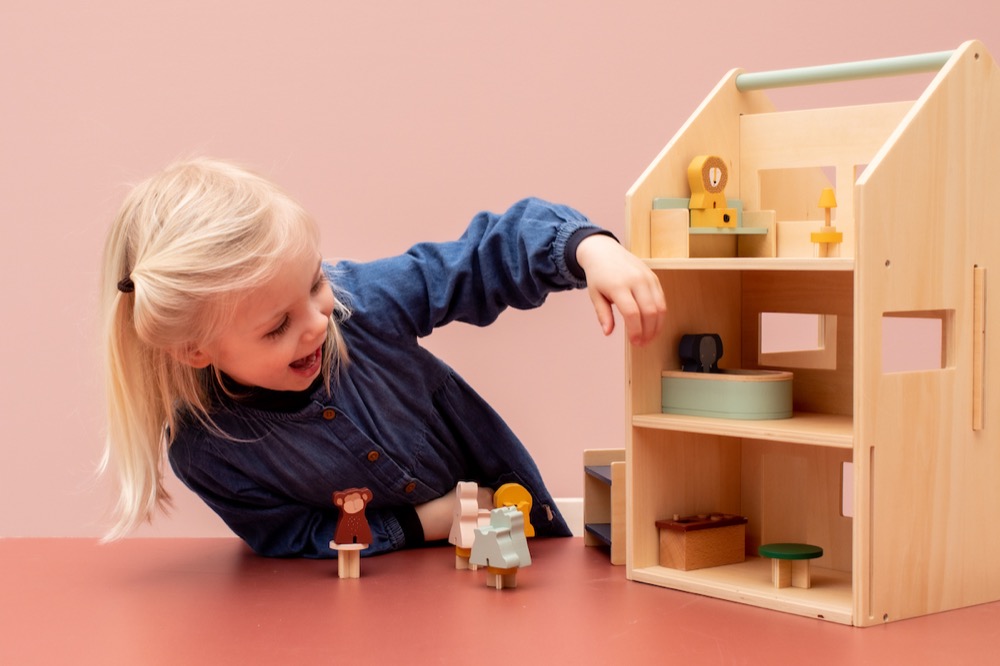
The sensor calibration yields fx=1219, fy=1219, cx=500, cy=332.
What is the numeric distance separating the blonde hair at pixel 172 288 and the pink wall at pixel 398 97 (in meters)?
0.79

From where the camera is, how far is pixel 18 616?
1.06m

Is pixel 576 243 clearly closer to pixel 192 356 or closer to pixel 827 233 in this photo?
pixel 827 233

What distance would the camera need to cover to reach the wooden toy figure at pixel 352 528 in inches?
44.8

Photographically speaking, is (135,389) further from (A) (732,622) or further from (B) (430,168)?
(B) (430,168)

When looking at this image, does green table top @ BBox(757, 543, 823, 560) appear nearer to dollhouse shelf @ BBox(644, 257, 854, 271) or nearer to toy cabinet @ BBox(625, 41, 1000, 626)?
toy cabinet @ BBox(625, 41, 1000, 626)

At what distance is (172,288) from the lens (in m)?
1.06

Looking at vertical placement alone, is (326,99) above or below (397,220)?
above

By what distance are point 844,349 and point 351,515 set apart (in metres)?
0.49

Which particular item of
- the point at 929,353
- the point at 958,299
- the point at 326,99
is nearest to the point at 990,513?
the point at 958,299

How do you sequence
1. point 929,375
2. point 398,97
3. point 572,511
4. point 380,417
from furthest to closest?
point 398,97
point 572,511
point 380,417
point 929,375

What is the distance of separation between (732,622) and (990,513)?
249mm

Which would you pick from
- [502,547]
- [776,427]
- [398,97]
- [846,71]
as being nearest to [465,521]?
[502,547]

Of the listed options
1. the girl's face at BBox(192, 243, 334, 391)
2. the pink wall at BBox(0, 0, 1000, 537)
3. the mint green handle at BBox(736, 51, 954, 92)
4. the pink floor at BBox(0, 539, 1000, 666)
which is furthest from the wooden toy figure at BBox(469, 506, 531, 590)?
the pink wall at BBox(0, 0, 1000, 537)

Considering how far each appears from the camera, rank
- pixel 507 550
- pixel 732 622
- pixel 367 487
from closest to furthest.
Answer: pixel 732 622
pixel 507 550
pixel 367 487
